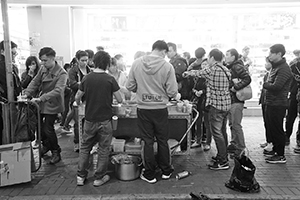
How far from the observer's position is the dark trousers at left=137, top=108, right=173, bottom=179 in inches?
157

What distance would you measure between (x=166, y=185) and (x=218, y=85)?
1.84 meters

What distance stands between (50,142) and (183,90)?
2.95 metres

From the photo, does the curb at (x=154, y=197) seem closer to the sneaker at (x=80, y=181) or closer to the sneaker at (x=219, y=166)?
the sneaker at (x=80, y=181)

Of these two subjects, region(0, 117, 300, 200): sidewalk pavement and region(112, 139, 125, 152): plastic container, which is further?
region(112, 139, 125, 152): plastic container

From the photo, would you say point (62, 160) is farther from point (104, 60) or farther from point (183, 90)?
point (183, 90)

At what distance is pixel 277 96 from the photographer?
187 inches

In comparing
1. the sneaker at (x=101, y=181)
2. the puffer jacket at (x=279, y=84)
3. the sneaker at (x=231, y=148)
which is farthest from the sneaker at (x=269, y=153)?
the sneaker at (x=101, y=181)

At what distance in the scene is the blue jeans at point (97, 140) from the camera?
3.92 metres

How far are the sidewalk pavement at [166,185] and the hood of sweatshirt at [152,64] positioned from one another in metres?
1.70

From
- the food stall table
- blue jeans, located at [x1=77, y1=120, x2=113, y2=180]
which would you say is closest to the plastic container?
the food stall table

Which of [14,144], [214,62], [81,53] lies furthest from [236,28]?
[14,144]

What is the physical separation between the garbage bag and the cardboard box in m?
0.10

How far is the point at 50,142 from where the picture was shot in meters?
4.84

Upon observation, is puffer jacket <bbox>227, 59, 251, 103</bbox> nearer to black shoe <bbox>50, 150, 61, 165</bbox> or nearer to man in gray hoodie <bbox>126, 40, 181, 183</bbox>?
man in gray hoodie <bbox>126, 40, 181, 183</bbox>
